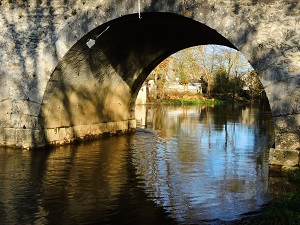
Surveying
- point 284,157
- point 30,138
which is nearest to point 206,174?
point 284,157

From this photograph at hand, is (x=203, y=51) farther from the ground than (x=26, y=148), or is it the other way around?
(x=203, y=51)

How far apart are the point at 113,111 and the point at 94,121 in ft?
3.98

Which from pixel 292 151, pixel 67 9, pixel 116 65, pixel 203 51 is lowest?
pixel 292 151

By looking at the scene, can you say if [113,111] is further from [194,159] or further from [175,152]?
[194,159]

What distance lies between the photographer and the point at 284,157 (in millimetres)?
7547

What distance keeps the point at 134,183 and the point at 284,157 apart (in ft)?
9.59

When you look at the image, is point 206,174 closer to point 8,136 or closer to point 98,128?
point 8,136

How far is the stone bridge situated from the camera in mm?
7602

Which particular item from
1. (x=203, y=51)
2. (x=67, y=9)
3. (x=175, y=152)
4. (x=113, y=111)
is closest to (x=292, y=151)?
(x=175, y=152)

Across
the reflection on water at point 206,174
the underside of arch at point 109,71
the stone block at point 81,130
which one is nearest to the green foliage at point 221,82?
the underside of arch at point 109,71

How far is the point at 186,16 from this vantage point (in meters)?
8.23

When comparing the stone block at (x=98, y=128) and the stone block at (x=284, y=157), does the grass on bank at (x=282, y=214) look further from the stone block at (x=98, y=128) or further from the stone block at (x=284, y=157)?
the stone block at (x=98, y=128)

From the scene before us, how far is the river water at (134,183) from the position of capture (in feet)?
17.5

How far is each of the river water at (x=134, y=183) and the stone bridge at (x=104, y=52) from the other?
2.86ft
